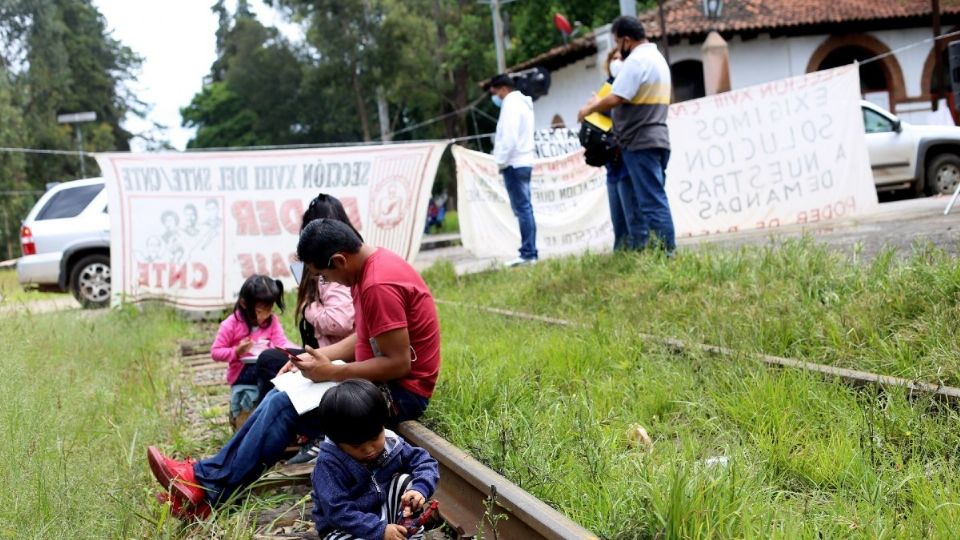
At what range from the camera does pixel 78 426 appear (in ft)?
17.4

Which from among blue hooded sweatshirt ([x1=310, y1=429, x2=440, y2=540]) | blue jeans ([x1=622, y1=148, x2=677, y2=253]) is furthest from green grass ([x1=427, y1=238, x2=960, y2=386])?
blue hooded sweatshirt ([x1=310, y1=429, x2=440, y2=540])

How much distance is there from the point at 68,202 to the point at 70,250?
897 millimetres

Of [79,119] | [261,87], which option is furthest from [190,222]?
[261,87]

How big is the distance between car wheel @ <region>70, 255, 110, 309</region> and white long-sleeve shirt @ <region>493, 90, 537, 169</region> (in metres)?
6.07

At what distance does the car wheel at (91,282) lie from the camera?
13938 millimetres

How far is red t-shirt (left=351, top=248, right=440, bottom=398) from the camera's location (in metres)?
4.40

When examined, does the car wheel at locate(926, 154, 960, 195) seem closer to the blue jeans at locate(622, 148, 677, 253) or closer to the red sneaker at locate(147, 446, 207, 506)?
the blue jeans at locate(622, 148, 677, 253)

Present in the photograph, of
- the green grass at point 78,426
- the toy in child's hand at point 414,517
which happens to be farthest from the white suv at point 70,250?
the toy in child's hand at point 414,517

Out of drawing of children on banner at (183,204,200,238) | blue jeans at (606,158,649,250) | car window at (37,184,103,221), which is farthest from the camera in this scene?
car window at (37,184,103,221)

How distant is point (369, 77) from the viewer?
1559 inches

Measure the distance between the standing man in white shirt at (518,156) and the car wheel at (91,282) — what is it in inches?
238

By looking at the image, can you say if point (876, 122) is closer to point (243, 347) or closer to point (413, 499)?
point (243, 347)

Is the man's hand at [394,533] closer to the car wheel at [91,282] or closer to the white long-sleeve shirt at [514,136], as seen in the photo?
the white long-sleeve shirt at [514,136]

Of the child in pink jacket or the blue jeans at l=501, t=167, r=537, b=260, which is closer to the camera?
the child in pink jacket
